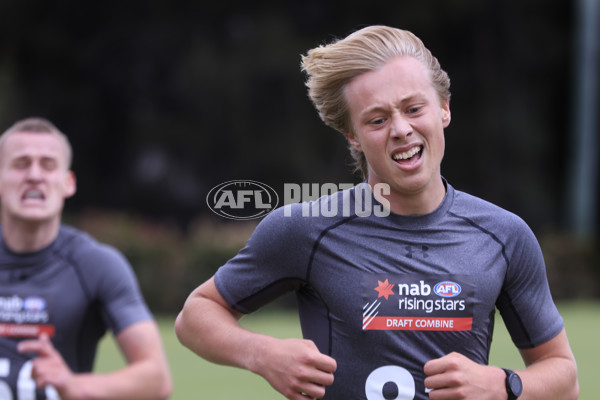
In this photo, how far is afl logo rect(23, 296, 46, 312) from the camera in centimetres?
388

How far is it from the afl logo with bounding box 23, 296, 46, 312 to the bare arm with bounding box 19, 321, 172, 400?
208 mm

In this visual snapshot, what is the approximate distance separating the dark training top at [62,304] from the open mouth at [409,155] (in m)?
1.42

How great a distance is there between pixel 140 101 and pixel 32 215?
19.7 metres

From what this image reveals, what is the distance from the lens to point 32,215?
158 inches

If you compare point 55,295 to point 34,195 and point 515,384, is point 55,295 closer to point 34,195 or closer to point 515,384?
point 34,195

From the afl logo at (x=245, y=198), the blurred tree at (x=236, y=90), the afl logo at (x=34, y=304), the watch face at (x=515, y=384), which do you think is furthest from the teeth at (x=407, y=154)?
the blurred tree at (x=236, y=90)

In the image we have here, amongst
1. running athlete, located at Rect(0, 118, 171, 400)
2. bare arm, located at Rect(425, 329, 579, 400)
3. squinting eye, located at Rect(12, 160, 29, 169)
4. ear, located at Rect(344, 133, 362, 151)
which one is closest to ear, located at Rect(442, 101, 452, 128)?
ear, located at Rect(344, 133, 362, 151)

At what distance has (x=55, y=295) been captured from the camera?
3.90 metres

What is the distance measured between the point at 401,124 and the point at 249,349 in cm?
83

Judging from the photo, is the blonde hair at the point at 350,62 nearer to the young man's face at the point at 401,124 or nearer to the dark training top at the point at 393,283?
the young man's face at the point at 401,124

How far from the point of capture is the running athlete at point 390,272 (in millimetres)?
2930

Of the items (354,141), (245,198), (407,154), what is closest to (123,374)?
(245,198)

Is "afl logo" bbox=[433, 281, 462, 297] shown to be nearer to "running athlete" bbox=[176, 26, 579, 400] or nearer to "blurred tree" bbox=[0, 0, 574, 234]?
"running athlete" bbox=[176, 26, 579, 400]

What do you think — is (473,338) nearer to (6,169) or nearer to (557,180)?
(6,169)
